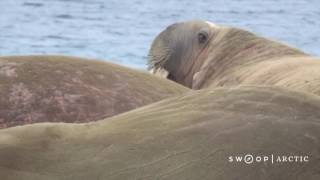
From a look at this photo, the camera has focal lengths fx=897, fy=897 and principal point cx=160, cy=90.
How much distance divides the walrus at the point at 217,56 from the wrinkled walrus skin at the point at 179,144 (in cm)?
297

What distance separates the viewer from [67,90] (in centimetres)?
371

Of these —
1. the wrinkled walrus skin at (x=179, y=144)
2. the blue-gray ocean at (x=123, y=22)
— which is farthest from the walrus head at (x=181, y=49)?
the wrinkled walrus skin at (x=179, y=144)

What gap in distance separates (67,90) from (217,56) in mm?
3032

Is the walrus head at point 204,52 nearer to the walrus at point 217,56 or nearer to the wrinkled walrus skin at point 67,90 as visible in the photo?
the walrus at point 217,56

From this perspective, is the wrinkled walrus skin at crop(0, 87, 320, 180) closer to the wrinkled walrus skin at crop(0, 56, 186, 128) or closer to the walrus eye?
the wrinkled walrus skin at crop(0, 56, 186, 128)

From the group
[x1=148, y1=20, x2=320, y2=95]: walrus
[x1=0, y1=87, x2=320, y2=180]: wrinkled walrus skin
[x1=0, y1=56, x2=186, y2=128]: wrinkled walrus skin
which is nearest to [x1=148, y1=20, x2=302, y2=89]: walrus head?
[x1=148, y1=20, x2=320, y2=95]: walrus

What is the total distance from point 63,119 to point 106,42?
10218 mm

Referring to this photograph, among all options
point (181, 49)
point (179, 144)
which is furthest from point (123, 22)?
point (179, 144)

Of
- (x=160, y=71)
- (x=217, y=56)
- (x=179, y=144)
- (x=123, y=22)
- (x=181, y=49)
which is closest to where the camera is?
(x=179, y=144)

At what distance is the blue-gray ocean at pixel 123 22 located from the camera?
492 inches

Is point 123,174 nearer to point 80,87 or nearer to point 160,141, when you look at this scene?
point 160,141

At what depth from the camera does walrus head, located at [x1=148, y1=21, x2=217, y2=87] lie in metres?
6.80

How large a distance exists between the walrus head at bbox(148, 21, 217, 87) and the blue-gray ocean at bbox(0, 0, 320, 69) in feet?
11.5

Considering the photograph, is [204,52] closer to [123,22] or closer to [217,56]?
[217,56]
